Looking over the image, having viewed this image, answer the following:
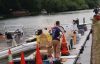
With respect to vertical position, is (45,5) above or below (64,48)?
below

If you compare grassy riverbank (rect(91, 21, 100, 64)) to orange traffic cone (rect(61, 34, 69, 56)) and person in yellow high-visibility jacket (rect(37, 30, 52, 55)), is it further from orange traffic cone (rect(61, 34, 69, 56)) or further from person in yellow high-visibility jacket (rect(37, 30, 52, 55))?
orange traffic cone (rect(61, 34, 69, 56))

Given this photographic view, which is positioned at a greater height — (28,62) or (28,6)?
(28,62)

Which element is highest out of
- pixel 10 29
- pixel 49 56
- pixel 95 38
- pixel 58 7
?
pixel 95 38

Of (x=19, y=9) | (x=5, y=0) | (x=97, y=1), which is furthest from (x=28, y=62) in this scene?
(x=97, y=1)

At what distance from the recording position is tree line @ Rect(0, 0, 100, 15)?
104 m

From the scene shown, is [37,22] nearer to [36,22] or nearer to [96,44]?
[36,22]

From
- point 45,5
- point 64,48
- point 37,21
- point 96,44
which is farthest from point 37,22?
point 96,44

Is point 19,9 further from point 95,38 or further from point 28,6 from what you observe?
point 95,38

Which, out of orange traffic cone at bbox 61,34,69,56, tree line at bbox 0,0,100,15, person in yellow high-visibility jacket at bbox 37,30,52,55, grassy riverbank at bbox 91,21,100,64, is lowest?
tree line at bbox 0,0,100,15

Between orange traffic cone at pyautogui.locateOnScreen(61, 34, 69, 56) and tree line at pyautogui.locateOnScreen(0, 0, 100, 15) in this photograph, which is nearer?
orange traffic cone at pyautogui.locateOnScreen(61, 34, 69, 56)

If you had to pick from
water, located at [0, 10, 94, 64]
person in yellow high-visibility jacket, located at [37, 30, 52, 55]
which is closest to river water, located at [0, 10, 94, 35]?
water, located at [0, 10, 94, 64]

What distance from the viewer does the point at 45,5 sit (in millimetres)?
117438

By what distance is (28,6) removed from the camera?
110750mm

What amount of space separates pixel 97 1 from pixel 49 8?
101 feet
